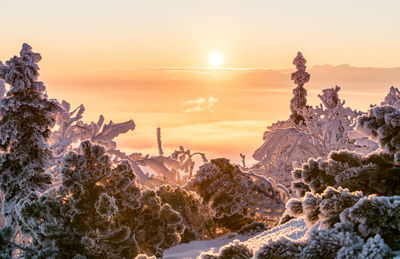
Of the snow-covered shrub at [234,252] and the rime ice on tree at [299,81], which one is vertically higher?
the rime ice on tree at [299,81]

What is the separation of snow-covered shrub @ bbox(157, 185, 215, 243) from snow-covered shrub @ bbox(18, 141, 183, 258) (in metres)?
4.04

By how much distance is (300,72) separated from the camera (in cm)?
2162

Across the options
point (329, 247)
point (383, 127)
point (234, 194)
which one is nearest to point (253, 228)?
point (234, 194)

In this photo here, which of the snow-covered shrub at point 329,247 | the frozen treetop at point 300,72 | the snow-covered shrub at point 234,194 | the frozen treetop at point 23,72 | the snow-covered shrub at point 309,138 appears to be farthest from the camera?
the frozen treetop at point 300,72

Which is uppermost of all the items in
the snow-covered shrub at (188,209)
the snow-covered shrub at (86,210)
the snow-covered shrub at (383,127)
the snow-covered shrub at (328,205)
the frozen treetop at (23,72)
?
the frozen treetop at (23,72)

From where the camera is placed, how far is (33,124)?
9945mm

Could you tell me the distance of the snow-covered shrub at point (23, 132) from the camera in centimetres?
980

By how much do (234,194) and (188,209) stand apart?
126 cm

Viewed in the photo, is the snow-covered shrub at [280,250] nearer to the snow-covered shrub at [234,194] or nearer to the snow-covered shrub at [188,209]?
the snow-covered shrub at [188,209]

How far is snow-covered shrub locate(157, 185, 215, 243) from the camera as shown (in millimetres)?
11670

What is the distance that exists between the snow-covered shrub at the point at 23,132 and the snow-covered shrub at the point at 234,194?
4.02 meters

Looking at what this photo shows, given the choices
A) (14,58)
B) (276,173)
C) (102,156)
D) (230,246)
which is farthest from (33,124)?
(276,173)

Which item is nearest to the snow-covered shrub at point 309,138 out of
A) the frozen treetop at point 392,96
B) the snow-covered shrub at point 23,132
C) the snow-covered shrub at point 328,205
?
the frozen treetop at point 392,96

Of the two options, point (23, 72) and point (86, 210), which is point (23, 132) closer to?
point (23, 72)
